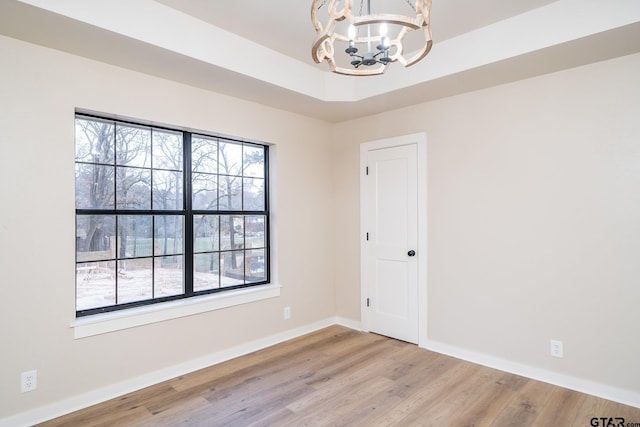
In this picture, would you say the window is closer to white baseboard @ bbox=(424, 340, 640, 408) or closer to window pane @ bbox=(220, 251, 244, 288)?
window pane @ bbox=(220, 251, 244, 288)

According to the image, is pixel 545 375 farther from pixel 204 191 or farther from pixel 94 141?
pixel 94 141

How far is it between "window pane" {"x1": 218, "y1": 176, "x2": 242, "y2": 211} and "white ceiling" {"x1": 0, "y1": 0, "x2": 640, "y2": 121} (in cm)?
81

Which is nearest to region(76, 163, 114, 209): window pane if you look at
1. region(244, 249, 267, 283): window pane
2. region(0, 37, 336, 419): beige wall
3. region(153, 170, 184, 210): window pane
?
region(0, 37, 336, 419): beige wall

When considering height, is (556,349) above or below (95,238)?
below

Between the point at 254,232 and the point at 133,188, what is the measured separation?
49.7 inches

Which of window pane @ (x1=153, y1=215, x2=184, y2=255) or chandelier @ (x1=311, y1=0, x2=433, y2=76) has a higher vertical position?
chandelier @ (x1=311, y1=0, x2=433, y2=76)

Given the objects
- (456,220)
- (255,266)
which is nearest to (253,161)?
(255,266)

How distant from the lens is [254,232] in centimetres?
381

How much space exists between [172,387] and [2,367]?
42.4 inches

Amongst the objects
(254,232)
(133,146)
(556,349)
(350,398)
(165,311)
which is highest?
(133,146)

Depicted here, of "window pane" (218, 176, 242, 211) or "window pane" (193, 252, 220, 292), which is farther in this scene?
"window pane" (218, 176, 242, 211)

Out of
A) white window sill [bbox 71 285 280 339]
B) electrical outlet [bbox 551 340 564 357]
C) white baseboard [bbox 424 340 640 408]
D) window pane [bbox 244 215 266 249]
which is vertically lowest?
white baseboard [bbox 424 340 640 408]

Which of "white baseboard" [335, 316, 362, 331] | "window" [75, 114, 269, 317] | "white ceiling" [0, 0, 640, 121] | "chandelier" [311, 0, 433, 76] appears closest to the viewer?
"chandelier" [311, 0, 433, 76]

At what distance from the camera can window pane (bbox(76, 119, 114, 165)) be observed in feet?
8.82
